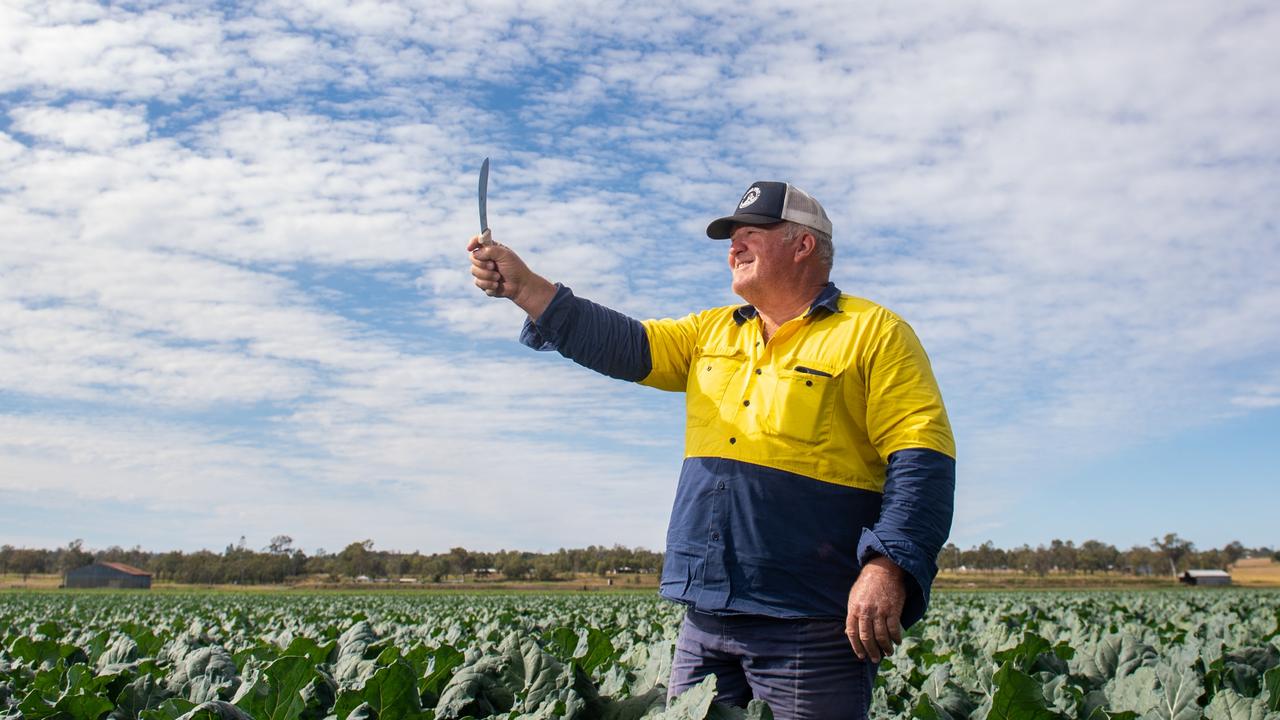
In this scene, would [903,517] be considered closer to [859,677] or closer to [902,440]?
[902,440]

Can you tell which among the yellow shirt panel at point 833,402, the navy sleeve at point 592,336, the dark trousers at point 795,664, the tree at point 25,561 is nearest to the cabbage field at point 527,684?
the dark trousers at point 795,664

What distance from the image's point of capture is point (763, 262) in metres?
3.33

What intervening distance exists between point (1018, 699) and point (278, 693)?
2.18 meters

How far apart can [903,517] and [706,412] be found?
2.71 feet

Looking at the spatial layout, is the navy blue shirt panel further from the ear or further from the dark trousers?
the ear

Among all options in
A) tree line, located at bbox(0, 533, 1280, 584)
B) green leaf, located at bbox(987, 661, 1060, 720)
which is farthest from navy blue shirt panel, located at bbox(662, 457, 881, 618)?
tree line, located at bbox(0, 533, 1280, 584)

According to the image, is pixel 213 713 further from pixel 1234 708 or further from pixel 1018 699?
pixel 1234 708

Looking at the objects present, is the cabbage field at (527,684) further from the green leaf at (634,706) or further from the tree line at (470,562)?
the tree line at (470,562)

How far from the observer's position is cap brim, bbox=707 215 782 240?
329 centimetres

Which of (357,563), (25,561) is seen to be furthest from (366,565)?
(25,561)

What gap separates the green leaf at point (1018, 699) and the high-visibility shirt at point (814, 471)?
32cm

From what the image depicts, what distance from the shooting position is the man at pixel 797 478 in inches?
111

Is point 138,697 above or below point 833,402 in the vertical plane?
below

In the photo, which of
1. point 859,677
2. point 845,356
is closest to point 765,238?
point 845,356
